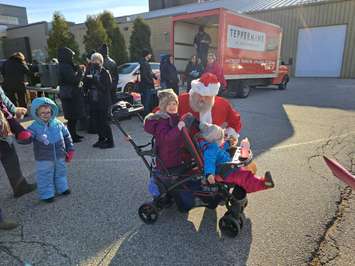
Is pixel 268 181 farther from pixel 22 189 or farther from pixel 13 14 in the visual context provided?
pixel 13 14

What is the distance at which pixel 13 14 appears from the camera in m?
55.0

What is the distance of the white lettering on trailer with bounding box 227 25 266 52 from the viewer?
9.85 meters

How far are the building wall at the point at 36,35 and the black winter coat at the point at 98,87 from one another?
2730 centimetres

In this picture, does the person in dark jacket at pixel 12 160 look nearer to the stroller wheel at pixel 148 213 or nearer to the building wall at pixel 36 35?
the stroller wheel at pixel 148 213

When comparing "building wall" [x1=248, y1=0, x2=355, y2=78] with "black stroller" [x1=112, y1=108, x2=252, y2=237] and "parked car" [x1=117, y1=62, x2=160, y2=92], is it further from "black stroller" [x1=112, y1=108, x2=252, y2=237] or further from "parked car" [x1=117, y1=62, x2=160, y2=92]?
"black stroller" [x1=112, y1=108, x2=252, y2=237]

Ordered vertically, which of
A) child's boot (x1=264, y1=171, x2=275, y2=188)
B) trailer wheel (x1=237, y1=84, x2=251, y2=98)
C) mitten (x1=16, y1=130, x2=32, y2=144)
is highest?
mitten (x1=16, y1=130, x2=32, y2=144)

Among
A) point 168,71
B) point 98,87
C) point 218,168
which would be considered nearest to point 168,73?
point 168,71

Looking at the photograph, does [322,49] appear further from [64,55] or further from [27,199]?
[27,199]

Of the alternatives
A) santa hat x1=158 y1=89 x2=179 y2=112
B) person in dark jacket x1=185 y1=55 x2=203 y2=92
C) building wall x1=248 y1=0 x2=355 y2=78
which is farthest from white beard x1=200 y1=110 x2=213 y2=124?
building wall x1=248 y1=0 x2=355 y2=78

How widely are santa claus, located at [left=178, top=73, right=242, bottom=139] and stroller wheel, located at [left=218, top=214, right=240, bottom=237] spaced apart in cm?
99

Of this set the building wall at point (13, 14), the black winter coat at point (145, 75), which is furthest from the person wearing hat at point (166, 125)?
the building wall at point (13, 14)

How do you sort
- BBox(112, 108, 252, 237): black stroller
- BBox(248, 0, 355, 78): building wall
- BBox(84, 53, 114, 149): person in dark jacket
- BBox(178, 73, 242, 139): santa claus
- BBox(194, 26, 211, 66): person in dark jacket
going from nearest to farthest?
BBox(112, 108, 252, 237): black stroller
BBox(178, 73, 242, 139): santa claus
BBox(84, 53, 114, 149): person in dark jacket
BBox(194, 26, 211, 66): person in dark jacket
BBox(248, 0, 355, 78): building wall

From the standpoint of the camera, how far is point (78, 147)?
18.4 ft

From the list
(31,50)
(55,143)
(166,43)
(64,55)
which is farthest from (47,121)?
(31,50)
